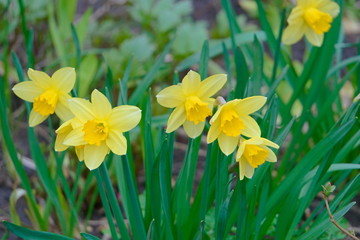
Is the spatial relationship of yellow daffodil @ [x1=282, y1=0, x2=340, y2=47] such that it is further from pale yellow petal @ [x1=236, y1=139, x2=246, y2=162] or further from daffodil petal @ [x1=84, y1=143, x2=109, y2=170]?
daffodil petal @ [x1=84, y1=143, x2=109, y2=170]

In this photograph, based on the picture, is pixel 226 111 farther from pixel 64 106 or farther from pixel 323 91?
pixel 323 91

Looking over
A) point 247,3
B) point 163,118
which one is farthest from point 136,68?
point 247,3

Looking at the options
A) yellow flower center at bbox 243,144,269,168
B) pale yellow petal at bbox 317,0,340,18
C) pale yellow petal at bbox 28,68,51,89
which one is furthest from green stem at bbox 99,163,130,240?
pale yellow petal at bbox 317,0,340,18

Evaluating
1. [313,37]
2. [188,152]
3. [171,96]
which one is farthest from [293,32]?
[171,96]

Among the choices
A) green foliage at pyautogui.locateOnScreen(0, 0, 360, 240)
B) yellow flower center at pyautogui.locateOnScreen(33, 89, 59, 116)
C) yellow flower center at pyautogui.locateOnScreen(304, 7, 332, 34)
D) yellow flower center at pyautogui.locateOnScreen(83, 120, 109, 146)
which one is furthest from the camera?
yellow flower center at pyautogui.locateOnScreen(304, 7, 332, 34)

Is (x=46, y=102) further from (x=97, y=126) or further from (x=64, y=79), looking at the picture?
(x=97, y=126)

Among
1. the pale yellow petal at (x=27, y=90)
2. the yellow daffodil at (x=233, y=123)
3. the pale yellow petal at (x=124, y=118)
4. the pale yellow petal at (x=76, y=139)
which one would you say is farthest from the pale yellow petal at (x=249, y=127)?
the pale yellow petal at (x=27, y=90)

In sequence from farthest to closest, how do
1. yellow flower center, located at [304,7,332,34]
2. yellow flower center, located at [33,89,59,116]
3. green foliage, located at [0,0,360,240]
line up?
yellow flower center, located at [304,7,332,34] < green foliage, located at [0,0,360,240] < yellow flower center, located at [33,89,59,116]
